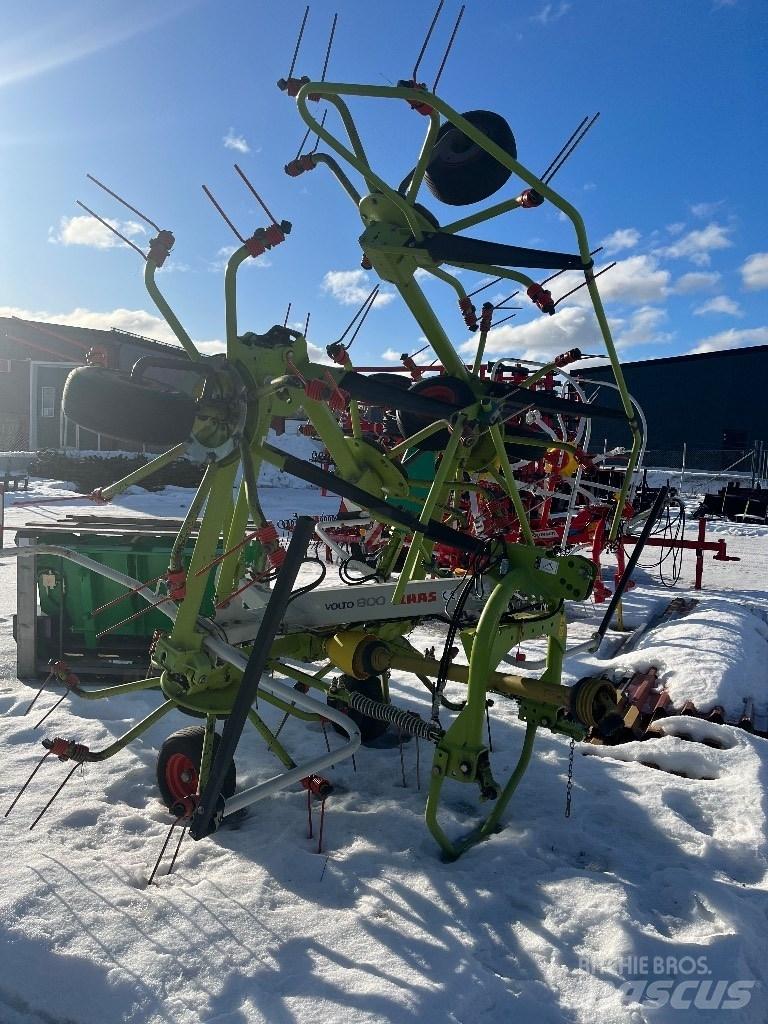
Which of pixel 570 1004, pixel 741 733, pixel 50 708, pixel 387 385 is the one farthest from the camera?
pixel 50 708

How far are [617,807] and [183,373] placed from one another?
3.38 m

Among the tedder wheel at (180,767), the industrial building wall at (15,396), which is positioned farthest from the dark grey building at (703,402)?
the tedder wheel at (180,767)

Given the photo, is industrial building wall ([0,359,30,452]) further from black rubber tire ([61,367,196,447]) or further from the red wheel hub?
black rubber tire ([61,367,196,447])

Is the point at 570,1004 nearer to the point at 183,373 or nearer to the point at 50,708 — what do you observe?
the point at 183,373

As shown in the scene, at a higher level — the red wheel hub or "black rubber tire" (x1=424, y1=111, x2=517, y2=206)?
"black rubber tire" (x1=424, y1=111, x2=517, y2=206)

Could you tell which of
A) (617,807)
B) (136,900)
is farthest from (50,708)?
(617,807)

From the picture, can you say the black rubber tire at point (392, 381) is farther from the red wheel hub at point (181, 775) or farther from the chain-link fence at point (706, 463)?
the chain-link fence at point (706, 463)

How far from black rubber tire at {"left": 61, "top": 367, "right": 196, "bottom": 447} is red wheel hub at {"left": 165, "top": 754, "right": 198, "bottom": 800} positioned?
190 cm

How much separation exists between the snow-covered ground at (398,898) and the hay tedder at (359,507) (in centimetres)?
31

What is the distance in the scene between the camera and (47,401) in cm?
3125

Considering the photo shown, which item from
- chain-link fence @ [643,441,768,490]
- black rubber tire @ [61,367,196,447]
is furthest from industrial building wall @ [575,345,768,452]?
black rubber tire @ [61,367,196,447]

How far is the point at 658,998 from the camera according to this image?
8.19 ft

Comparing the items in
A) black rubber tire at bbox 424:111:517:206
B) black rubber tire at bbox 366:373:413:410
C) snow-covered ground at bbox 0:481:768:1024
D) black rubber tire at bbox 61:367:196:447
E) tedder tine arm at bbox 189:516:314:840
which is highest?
black rubber tire at bbox 424:111:517:206

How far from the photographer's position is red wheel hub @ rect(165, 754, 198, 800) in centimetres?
396
